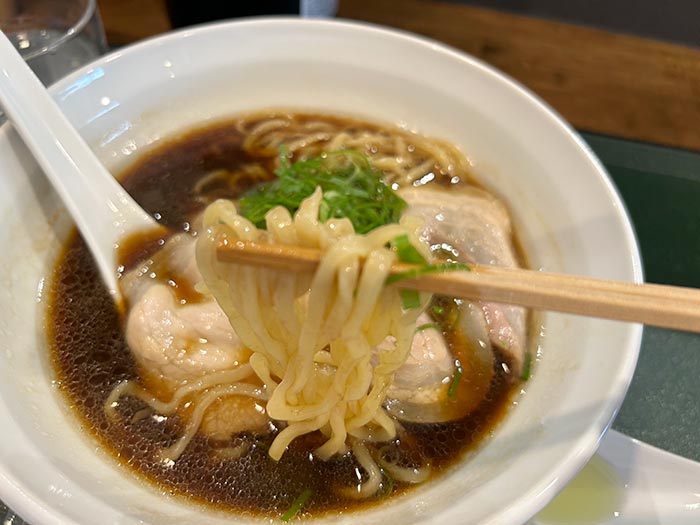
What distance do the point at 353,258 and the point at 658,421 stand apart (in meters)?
1.11

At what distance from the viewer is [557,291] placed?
993mm

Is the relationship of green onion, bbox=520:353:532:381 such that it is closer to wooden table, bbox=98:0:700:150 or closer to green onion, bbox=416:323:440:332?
green onion, bbox=416:323:440:332

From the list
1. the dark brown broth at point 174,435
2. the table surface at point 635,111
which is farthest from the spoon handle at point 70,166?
the table surface at point 635,111

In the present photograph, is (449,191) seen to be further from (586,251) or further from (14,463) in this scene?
(14,463)

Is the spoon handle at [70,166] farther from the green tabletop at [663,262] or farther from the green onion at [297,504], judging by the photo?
the green tabletop at [663,262]

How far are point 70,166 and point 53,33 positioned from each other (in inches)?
36.7

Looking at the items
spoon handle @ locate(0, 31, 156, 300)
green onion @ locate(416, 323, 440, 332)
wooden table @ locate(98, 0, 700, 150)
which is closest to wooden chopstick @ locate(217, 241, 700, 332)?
green onion @ locate(416, 323, 440, 332)

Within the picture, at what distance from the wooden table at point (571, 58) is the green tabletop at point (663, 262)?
0.52ft

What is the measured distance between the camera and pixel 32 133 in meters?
1.55

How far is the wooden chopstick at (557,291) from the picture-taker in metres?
0.97

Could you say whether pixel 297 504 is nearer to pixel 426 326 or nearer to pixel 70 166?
pixel 426 326

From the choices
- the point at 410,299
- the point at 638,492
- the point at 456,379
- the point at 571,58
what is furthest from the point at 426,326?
the point at 571,58

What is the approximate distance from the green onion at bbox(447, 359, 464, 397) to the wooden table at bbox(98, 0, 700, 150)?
1.32 m

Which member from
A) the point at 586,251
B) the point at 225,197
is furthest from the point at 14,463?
the point at 586,251
